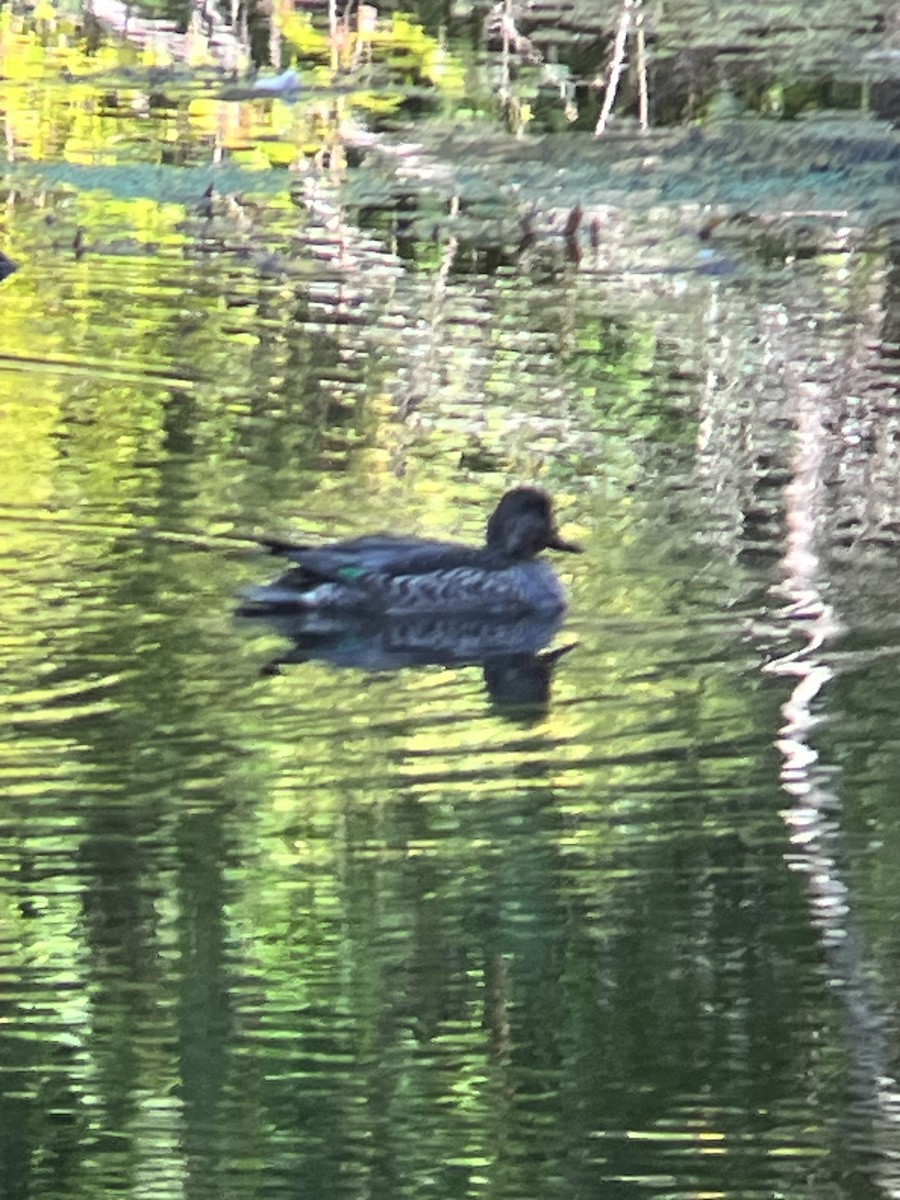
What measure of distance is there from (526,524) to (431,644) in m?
0.58

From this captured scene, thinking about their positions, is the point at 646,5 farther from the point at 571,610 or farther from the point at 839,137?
the point at 571,610

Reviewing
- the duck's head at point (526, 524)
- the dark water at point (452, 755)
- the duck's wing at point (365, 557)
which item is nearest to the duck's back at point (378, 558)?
the duck's wing at point (365, 557)

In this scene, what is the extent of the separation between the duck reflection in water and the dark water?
97mm

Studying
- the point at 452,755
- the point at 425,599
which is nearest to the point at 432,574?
the point at 425,599

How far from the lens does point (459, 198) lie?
1636 centimetres

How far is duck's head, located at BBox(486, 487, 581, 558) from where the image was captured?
32.2ft

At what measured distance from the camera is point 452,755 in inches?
319

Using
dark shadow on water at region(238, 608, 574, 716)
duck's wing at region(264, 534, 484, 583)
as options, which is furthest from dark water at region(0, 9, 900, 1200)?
duck's wing at region(264, 534, 484, 583)

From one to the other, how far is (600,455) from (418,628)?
5.87 ft

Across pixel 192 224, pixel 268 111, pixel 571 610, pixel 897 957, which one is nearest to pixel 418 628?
pixel 571 610

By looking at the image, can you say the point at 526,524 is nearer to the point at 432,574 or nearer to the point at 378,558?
the point at 432,574

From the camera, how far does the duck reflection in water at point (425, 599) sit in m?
9.30

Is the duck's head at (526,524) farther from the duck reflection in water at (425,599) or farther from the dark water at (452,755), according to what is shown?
the dark water at (452,755)

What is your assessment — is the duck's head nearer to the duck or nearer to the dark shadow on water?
the duck
